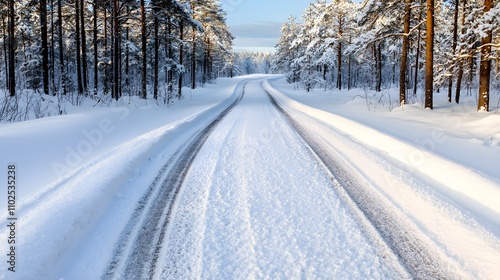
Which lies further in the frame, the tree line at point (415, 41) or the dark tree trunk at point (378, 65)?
the dark tree trunk at point (378, 65)

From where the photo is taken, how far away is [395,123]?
1180 cm

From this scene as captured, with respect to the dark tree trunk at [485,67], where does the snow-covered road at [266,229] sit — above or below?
below

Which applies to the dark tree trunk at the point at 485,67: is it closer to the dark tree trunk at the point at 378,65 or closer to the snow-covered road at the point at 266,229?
the snow-covered road at the point at 266,229

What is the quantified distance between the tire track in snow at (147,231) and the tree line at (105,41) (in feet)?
46.6

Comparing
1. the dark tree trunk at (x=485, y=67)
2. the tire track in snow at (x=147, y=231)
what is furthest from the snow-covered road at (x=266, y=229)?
the dark tree trunk at (x=485, y=67)

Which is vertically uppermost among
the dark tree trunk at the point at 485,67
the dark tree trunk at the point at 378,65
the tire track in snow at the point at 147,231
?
the dark tree trunk at the point at 378,65

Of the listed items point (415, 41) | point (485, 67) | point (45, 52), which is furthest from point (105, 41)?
point (415, 41)

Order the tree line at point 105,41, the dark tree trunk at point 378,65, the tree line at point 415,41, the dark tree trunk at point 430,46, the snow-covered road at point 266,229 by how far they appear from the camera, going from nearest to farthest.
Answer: the snow-covered road at point 266,229, the tree line at point 415,41, the dark tree trunk at point 430,46, the tree line at point 105,41, the dark tree trunk at point 378,65

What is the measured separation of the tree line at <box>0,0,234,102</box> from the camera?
19.1 metres

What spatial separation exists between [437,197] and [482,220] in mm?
711

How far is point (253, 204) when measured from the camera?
14.2ft

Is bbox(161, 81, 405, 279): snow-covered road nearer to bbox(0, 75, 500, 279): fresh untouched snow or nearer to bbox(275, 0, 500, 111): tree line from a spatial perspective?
bbox(0, 75, 500, 279): fresh untouched snow

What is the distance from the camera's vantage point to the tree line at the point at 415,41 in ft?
42.9

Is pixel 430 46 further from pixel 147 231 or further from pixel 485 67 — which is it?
pixel 147 231
